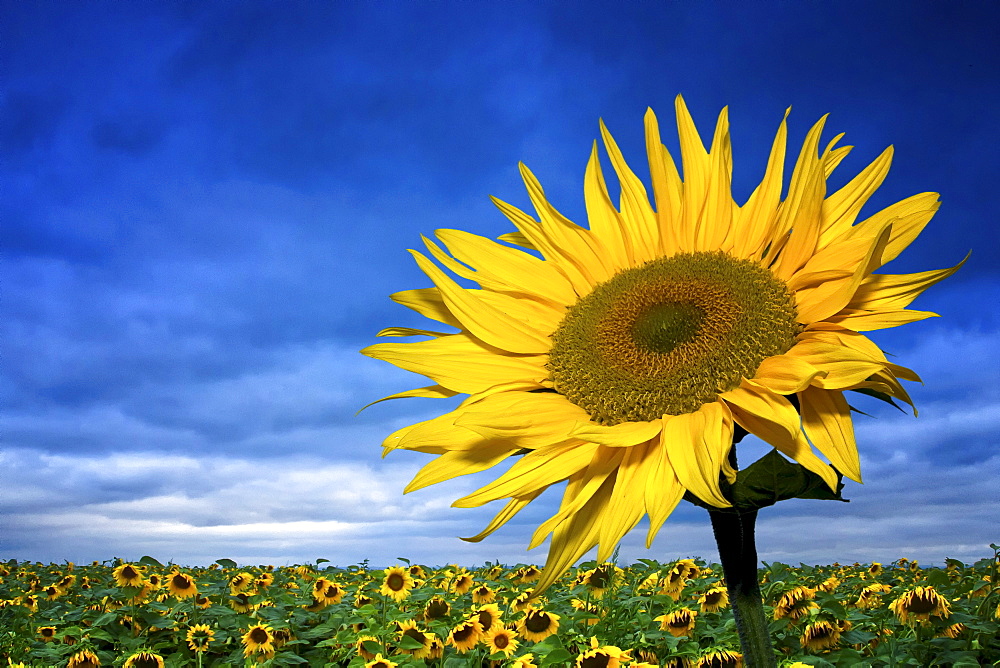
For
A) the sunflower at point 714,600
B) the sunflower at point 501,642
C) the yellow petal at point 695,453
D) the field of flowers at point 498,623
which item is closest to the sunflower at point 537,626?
the field of flowers at point 498,623

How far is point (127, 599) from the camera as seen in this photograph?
583cm

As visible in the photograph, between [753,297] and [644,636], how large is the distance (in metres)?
2.12

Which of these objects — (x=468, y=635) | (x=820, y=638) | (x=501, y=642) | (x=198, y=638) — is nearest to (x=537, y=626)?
(x=501, y=642)

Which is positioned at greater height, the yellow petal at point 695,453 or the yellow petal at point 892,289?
the yellow petal at point 892,289

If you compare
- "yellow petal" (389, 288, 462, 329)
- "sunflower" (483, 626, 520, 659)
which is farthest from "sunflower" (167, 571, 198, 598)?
"yellow petal" (389, 288, 462, 329)

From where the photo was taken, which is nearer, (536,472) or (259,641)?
(536,472)

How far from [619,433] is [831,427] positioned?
0.55 m

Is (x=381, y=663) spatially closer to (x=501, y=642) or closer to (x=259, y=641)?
(x=501, y=642)

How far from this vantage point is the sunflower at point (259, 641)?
14.6ft

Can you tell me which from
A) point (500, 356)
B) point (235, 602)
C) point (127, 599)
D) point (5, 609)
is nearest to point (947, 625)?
point (500, 356)

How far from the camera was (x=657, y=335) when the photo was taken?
256cm

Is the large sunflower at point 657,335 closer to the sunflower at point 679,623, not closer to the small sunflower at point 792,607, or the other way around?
the sunflower at point 679,623

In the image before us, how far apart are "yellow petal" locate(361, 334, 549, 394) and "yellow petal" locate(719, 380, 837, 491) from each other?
75cm

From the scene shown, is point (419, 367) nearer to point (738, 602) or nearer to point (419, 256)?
point (419, 256)
